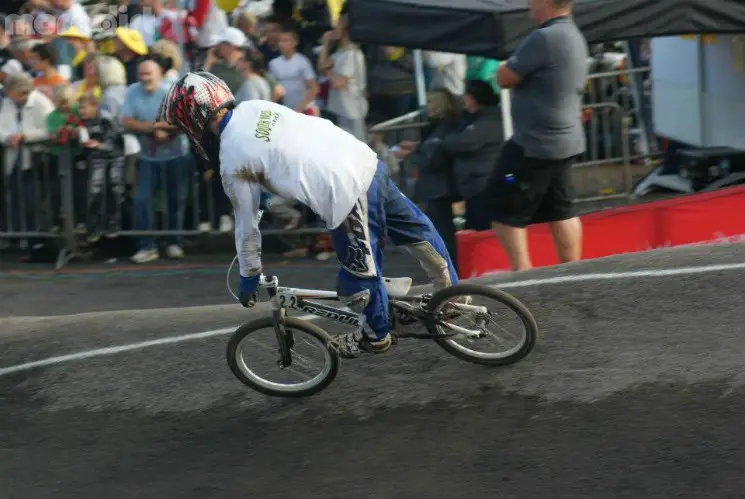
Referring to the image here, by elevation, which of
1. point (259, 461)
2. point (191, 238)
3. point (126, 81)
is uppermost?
point (126, 81)

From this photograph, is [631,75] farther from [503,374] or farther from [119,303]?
[503,374]

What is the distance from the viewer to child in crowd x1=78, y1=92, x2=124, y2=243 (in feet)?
39.2

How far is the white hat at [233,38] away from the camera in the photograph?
12461 millimetres

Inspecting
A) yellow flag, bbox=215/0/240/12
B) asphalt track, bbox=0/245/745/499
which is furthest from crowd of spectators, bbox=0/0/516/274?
asphalt track, bbox=0/245/745/499

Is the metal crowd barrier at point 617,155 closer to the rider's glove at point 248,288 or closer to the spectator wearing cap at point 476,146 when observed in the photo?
the spectator wearing cap at point 476,146

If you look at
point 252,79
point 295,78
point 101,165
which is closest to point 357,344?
point 252,79

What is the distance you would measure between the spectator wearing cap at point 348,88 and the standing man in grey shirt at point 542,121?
381cm

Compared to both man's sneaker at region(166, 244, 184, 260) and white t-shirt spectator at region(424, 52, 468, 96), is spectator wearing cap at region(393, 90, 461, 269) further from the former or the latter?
man's sneaker at region(166, 244, 184, 260)

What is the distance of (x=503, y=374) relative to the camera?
6.82 meters

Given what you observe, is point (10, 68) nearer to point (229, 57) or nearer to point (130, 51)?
point (130, 51)

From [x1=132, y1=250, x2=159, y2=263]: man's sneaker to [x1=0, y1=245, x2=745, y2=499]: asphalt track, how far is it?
3.35 metres

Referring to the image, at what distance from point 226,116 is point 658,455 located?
2776mm

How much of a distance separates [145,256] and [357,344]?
5835 mm

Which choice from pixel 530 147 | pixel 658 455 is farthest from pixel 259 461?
pixel 530 147
